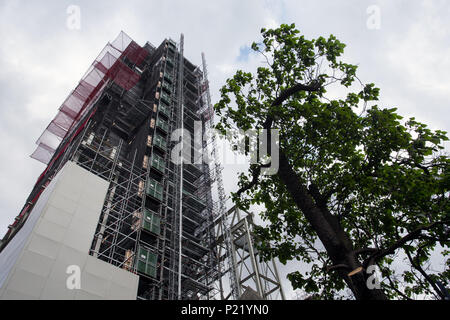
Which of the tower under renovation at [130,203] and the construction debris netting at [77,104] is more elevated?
the construction debris netting at [77,104]

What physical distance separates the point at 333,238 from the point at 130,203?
19.9 metres

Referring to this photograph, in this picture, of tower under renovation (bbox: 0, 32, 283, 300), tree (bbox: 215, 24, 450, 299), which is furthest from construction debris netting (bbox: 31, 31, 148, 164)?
tree (bbox: 215, 24, 450, 299)

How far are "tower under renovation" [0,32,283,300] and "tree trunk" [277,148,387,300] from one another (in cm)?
1163

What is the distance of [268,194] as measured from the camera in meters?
9.39

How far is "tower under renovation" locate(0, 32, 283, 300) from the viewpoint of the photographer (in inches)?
541

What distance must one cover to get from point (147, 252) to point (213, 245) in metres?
6.75

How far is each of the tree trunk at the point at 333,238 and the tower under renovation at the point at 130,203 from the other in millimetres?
11627

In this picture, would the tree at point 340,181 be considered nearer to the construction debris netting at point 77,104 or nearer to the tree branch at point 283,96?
the tree branch at point 283,96

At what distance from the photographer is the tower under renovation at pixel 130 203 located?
1373 cm

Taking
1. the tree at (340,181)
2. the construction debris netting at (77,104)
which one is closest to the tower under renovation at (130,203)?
the construction debris netting at (77,104)

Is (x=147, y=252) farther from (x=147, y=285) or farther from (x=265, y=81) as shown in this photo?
(x=265, y=81)

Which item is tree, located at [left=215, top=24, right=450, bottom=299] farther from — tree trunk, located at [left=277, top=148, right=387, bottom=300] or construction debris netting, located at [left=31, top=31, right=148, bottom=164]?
construction debris netting, located at [left=31, top=31, right=148, bottom=164]

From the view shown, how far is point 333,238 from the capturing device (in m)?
5.71
